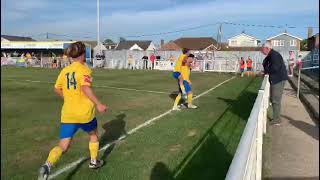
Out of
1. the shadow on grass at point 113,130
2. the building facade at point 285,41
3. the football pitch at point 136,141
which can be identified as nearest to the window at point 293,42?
the building facade at point 285,41

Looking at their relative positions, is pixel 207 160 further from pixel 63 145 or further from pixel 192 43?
pixel 192 43

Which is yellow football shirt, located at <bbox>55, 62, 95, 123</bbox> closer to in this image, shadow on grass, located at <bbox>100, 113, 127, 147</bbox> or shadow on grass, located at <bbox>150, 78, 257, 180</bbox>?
shadow on grass, located at <bbox>150, 78, 257, 180</bbox>

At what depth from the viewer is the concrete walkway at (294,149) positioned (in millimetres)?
6355

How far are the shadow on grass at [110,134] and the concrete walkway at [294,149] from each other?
8.27 feet

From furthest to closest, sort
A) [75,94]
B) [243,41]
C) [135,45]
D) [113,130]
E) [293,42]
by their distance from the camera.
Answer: [243,41]
[135,45]
[293,42]
[113,130]
[75,94]

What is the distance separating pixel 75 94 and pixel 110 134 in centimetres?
306

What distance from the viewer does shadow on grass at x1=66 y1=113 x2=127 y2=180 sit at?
615cm

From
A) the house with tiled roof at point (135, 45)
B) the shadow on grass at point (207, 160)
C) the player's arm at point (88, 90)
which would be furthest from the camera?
the house with tiled roof at point (135, 45)

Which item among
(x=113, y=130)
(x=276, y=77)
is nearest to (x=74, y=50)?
(x=113, y=130)

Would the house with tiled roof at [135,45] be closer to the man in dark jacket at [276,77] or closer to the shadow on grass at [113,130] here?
the man in dark jacket at [276,77]

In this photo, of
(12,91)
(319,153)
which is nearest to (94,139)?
(319,153)

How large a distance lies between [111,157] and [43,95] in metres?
9.75

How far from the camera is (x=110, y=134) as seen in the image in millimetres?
8312

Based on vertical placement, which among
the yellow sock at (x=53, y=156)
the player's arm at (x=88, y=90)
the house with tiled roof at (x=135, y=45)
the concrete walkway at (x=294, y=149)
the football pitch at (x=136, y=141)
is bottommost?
the concrete walkway at (x=294, y=149)
